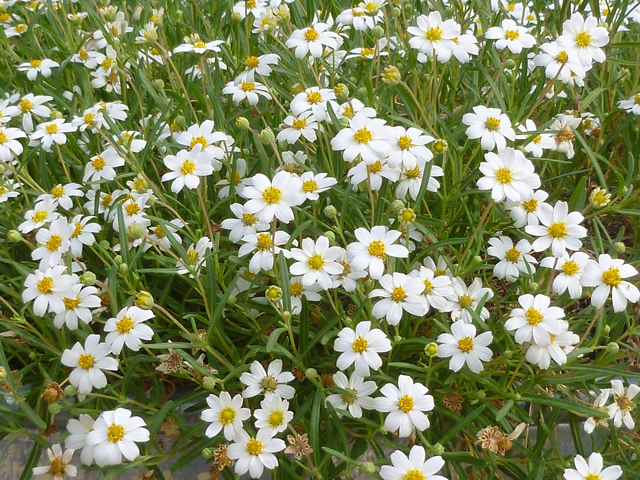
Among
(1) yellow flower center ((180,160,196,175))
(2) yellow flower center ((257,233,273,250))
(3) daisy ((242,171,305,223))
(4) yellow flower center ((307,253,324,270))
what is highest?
(1) yellow flower center ((180,160,196,175))

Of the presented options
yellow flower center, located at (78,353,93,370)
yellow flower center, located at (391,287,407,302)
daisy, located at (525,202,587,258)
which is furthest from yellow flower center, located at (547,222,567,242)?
yellow flower center, located at (78,353,93,370)

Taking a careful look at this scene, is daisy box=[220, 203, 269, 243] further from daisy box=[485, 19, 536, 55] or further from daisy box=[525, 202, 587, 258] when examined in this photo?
daisy box=[485, 19, 536, 55]

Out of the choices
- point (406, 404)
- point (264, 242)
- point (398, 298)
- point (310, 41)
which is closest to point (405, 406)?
point (406, 404)

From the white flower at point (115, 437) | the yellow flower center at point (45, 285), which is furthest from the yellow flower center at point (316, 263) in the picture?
the yellow flower center at point (45, 285)

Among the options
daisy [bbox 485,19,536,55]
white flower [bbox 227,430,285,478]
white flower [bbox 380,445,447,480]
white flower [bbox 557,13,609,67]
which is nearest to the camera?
white flower [bbox 380,445,447,480]

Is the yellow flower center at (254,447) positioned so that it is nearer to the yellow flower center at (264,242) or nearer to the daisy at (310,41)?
the yellow flower center at (264,242)

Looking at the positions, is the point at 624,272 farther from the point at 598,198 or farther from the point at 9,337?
the point at 9,337

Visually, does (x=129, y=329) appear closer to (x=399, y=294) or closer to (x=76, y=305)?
(x=76, y=305)

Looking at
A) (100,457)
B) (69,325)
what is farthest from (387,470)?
(69,325)
